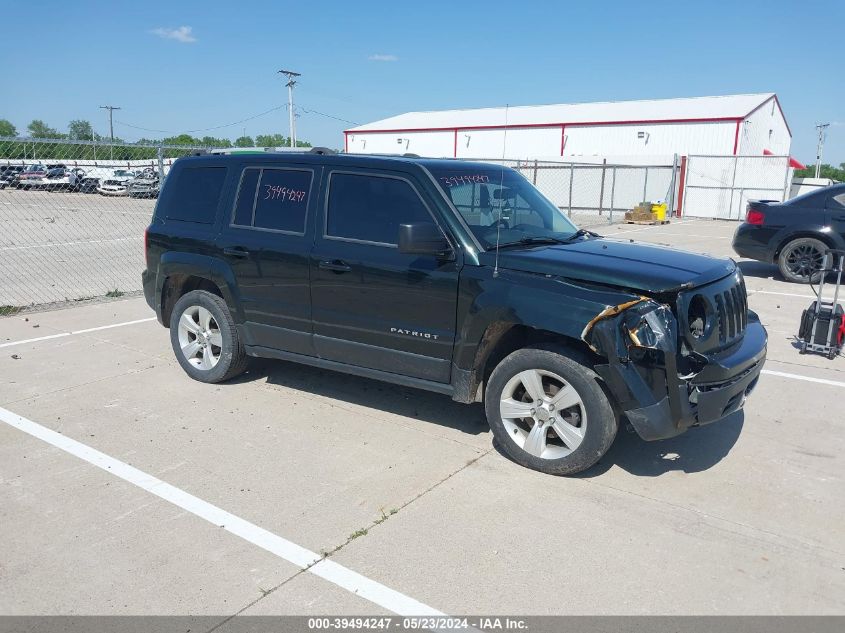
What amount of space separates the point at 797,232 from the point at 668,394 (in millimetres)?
8434

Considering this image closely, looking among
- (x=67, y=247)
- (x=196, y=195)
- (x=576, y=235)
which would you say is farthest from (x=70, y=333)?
(x=67, y=247)

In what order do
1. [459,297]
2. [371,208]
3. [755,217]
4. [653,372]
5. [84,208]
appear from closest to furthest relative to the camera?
[653,372], [459,297], [371,208], [755,217], [84,208]

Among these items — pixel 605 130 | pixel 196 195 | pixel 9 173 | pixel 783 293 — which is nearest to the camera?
pixel 196 195

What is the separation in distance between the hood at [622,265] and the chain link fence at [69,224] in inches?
217

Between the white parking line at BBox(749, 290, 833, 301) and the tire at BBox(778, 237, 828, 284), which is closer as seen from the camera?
the white parking line at BBox(749, 290, 833, 301)

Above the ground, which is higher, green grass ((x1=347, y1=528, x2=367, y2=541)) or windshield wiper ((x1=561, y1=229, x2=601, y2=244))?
windshield wiper ((x1=561, y1=229, x2=601, y2=244))

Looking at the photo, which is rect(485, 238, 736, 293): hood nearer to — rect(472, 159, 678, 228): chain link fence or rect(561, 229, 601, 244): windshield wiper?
rect(561, 229, 601, 244): windshield wiper

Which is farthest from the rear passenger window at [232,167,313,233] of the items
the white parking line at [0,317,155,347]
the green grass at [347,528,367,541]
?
the white parking line at [0,317,155,347]

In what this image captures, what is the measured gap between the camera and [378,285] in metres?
4.76

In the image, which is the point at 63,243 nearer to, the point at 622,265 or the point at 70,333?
the point at 70,333

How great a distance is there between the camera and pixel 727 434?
16.2 feet

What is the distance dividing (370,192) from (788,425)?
3616 millimetres

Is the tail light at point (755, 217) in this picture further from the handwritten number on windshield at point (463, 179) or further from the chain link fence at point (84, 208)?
the chain link fence at point (84, 208)

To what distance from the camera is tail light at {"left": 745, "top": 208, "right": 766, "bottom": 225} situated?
436 inches
